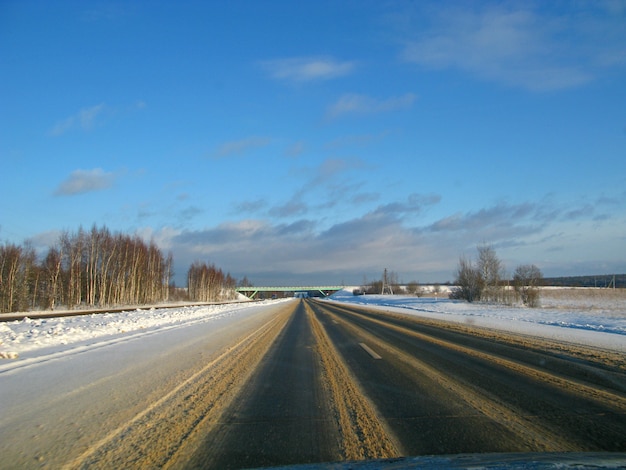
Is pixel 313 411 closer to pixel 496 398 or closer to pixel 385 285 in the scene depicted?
pixel 496 398

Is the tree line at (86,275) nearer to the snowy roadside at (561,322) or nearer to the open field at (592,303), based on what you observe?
the snowy roadside at (561,322)

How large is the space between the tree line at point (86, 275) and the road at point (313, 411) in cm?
4715

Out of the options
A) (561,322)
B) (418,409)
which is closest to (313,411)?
(418,409)

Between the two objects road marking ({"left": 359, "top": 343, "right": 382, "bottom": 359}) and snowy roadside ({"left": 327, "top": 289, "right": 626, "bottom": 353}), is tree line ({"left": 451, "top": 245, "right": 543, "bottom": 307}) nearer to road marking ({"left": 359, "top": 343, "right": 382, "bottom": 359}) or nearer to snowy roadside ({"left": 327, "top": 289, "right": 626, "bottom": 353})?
snowy roadside ({"left": 327, "top": 289, "right": 626, "bottom": 353})

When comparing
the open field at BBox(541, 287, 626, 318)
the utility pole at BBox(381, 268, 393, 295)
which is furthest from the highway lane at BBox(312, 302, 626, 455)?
the utility pole at BBox(381, 268, 393, 295)

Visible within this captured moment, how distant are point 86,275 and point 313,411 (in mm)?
63111

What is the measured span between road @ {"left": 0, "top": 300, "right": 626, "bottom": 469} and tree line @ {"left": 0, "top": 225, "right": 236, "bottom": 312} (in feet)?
155

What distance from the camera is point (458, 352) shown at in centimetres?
1103

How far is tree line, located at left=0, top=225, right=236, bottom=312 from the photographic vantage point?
1893 inches

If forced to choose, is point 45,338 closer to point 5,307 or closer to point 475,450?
point 475,450

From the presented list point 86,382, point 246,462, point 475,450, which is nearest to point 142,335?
point 86,382

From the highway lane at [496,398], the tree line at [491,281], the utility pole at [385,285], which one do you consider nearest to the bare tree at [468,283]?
the tree line at [491,281]

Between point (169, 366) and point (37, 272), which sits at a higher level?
point (37, 272)

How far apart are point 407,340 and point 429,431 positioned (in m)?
9.94
